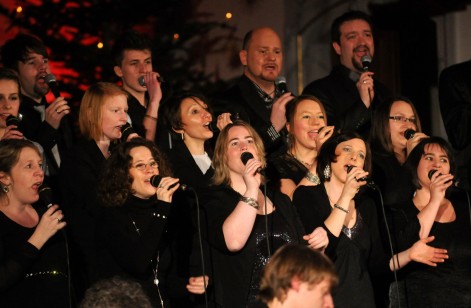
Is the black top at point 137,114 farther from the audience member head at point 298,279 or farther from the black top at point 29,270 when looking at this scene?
the audience member head at point 298,279

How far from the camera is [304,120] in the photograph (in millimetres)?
6387

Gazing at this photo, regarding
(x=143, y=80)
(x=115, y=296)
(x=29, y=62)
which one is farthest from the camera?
(x=143, y=80)

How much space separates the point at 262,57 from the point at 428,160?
1.54 m

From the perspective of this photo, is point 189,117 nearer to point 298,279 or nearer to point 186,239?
point 186,239

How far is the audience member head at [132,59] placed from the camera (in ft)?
22.8

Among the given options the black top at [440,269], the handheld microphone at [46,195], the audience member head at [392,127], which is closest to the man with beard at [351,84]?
the audience member head at [392,127]

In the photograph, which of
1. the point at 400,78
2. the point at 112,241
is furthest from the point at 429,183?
the point at 400,78

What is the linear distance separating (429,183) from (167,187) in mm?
1687

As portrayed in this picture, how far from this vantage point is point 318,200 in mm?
5707

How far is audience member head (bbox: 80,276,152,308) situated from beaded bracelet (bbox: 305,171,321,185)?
2.11m

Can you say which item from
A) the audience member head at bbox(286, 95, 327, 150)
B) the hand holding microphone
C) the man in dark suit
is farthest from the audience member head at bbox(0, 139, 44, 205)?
the man in dark suit

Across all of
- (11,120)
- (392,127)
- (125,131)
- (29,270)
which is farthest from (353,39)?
(29,270)

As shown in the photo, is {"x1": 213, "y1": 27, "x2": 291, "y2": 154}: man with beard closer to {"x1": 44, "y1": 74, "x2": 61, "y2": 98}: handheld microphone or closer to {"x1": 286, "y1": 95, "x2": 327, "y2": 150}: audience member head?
{"x1": 286, "y1": 95, "x2": 327, "y2": 150}: audience member head

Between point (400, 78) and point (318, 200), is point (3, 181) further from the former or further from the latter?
point (400, 78)
